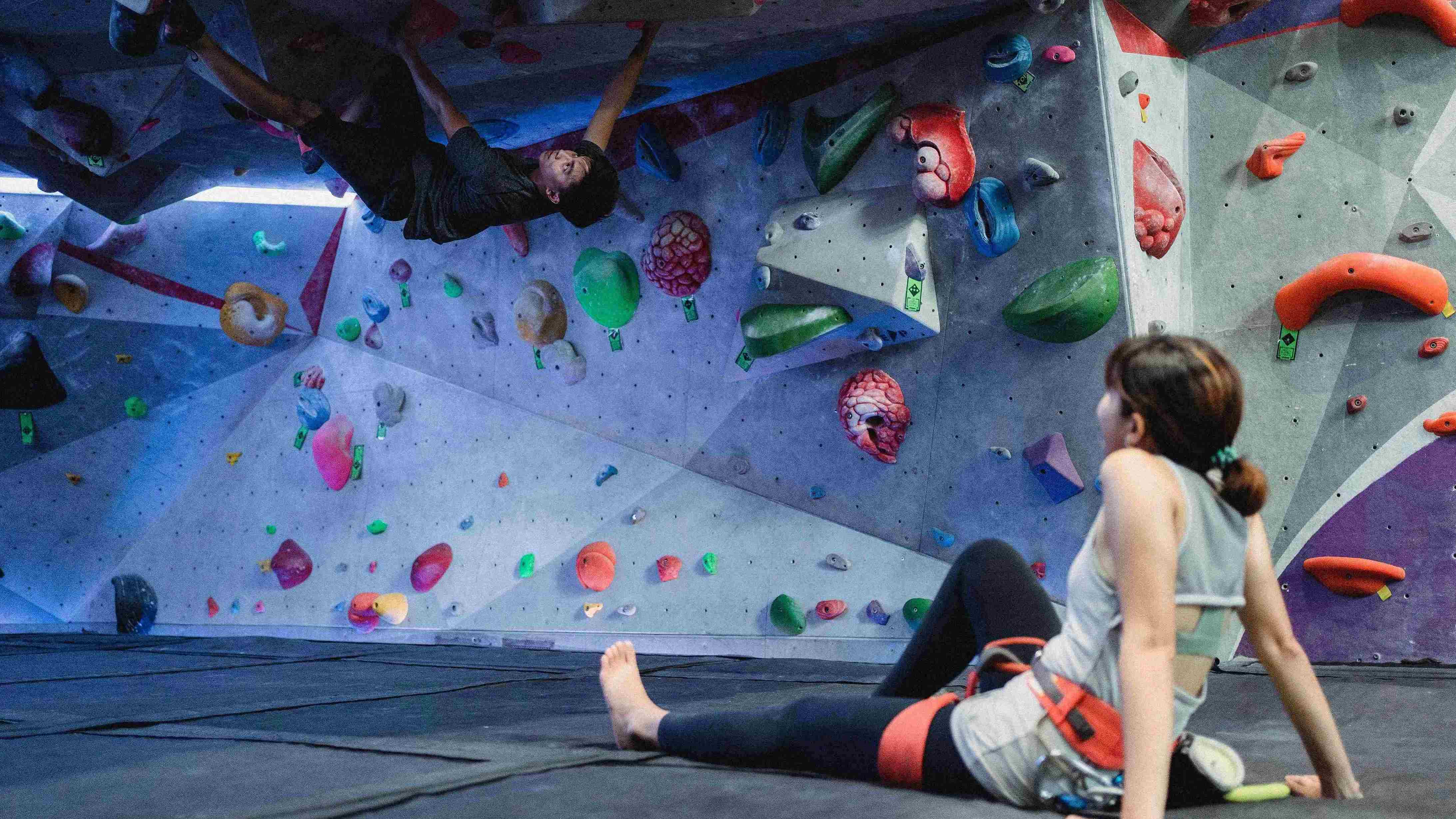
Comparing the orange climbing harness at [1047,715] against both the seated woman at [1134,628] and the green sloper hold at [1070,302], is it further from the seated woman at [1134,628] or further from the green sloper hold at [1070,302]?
the green sloper hold at [1070,302]

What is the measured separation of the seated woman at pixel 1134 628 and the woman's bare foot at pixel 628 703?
304 millimetres

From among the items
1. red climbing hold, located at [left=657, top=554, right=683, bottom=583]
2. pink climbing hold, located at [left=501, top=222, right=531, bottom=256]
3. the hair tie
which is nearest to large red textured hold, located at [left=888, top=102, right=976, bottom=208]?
red climbing hold, located at [left=657, top=554, right=683, bottom=583]

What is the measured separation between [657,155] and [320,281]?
7.72 ft

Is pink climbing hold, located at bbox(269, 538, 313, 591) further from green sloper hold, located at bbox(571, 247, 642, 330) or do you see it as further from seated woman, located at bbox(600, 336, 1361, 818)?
seated woman, located at bbox(600, 336, 1361, 818)

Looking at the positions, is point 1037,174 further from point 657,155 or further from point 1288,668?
point 1288,668

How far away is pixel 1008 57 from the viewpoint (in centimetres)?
365

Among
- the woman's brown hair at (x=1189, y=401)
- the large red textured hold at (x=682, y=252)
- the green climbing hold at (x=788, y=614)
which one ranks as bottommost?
the green climbing hold at (x=788, y=614)

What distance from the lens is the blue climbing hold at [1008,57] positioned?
363 centimetres

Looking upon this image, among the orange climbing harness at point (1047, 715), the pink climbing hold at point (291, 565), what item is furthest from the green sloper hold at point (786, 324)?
the pink climbing hold at point (291, 565)

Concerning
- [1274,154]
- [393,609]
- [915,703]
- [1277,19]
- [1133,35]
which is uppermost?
[1277,19]

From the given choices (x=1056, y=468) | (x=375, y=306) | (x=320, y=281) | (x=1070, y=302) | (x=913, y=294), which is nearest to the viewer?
(x=1070, y=302)

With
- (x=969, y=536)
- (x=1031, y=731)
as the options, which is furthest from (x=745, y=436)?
(x=1031, y=731)

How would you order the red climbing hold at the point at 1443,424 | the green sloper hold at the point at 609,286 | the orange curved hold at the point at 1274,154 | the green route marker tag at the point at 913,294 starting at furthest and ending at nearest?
the green sloper hold at the point at 609,286 → the green route marker tag at the point at 913,294 → the orange curved hold at the point at 1274,154 → the red climbing hold at the point at 1443,424

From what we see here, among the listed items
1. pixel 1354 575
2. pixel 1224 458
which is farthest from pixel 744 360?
pixel 1224 458
